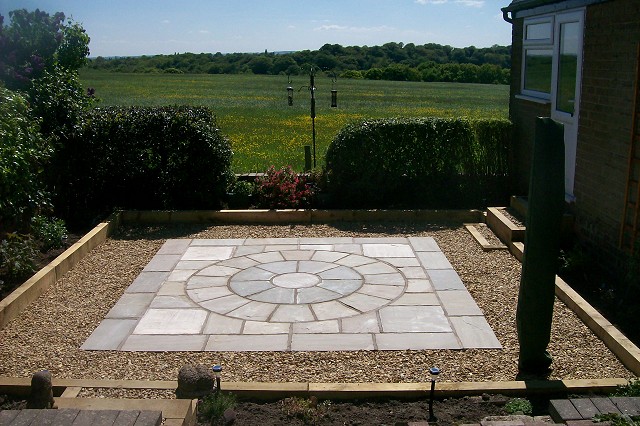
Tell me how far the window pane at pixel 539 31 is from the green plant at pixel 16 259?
7216 millimetres

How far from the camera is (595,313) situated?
6098 mm

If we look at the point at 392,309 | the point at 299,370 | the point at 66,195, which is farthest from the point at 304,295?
the point at 66,195

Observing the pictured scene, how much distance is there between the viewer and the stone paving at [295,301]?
575 centimetres

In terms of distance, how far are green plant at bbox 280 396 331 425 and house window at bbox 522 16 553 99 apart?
6.52 metres

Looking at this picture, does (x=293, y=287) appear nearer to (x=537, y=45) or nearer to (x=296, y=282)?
(x=296, y=282)

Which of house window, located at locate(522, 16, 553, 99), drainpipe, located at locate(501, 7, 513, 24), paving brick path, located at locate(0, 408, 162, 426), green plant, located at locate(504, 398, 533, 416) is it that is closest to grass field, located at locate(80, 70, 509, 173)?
drainpipe, located at locate(501, 7, 513, 24)

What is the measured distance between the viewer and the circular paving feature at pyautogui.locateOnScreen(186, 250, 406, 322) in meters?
6.42

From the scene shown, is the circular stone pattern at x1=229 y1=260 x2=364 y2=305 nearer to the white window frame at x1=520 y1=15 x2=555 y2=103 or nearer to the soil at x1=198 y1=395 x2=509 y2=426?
the soil at x1=198 y1=395 x2=509 y2=426

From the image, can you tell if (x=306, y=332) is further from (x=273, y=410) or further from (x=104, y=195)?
(x=104, y=195)

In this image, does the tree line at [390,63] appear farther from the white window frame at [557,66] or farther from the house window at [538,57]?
the white window frame at [557,66]

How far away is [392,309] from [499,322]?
3.24 feet

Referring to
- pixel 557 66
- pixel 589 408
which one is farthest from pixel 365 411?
pixel 557 66

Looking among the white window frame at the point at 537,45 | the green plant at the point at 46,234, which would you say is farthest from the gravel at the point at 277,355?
the white window frame at the point at 537,45

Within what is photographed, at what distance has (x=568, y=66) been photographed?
8695mm
